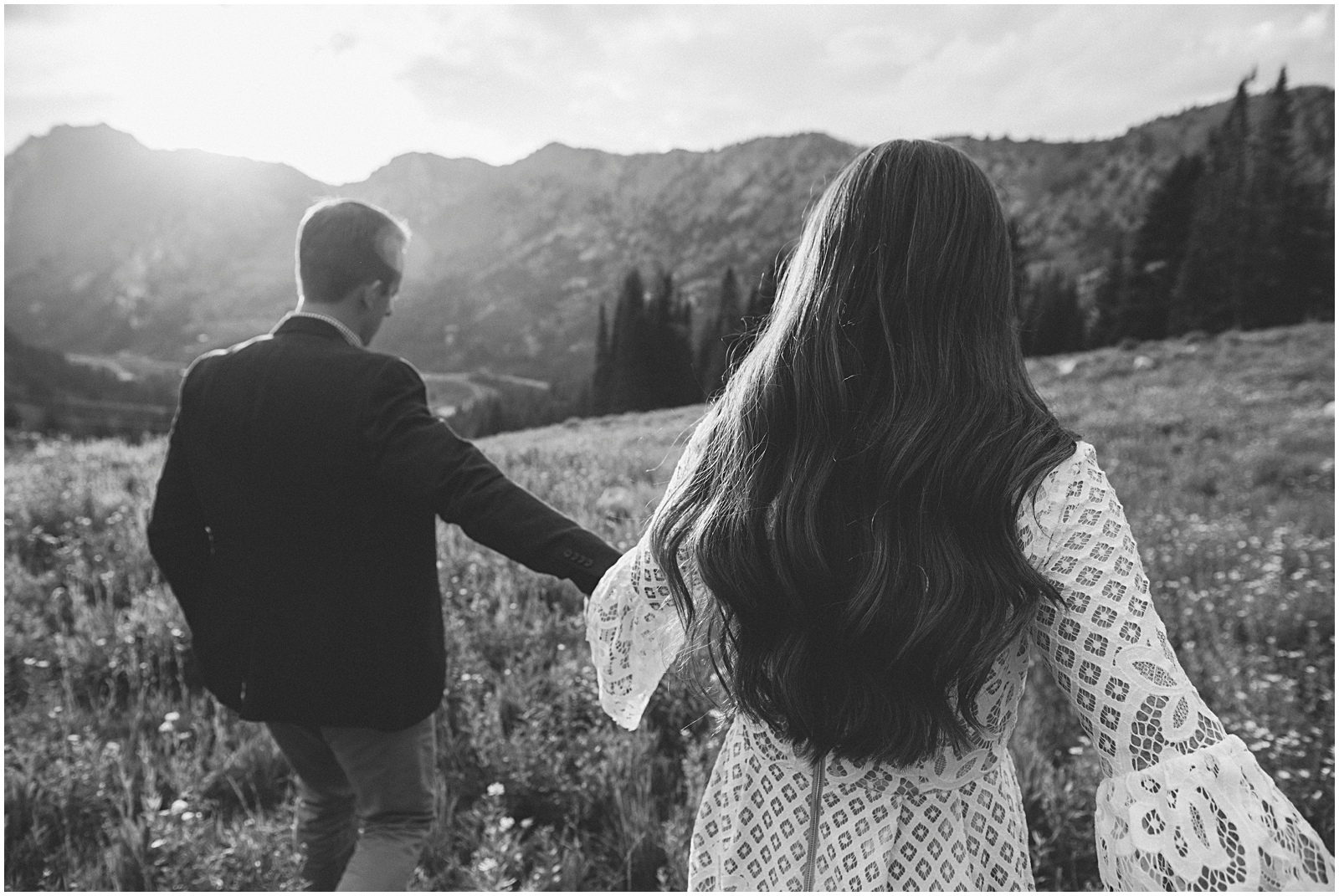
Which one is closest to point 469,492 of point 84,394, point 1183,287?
point 1183,287

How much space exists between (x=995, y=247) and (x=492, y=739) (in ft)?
9.73

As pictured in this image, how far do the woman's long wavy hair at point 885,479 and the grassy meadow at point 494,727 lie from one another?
685 millimetres

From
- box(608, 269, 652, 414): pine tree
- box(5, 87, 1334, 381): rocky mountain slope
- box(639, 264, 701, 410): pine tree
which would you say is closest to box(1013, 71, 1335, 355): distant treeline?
box(639, 264, 701, 410): pine tree

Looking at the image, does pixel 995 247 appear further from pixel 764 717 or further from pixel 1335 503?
pixel 1335 503

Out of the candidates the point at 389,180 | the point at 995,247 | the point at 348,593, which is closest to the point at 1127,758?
the point at 995,247

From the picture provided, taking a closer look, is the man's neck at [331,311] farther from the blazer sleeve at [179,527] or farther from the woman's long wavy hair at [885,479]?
the woman's long wavy hair at [885,479]

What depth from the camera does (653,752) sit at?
133 inches

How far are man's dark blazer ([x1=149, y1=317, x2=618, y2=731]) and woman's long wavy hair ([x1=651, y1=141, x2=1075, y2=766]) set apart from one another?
2.18 ft

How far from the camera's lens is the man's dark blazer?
1.98 meters

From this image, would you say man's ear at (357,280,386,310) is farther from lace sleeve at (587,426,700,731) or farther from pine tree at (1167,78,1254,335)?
pine tree at (1167,78,1254,335)

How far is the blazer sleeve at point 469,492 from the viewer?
6.36 ft

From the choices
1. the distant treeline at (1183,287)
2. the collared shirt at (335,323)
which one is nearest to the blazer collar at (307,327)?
the collared shirt at (335,323)

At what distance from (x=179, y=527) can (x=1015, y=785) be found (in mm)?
2505

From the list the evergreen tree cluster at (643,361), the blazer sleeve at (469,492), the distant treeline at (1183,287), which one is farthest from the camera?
the distant treeline at (1183,287)
